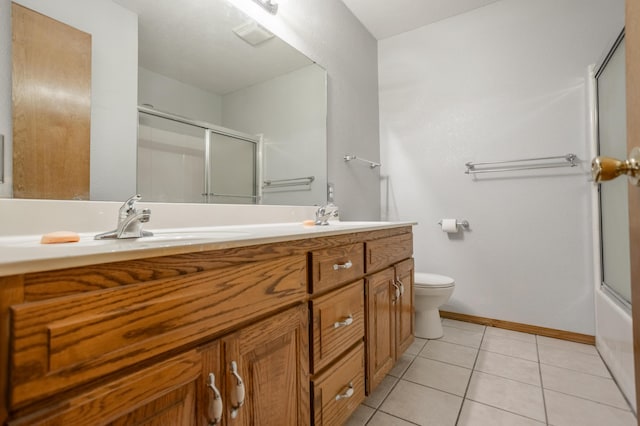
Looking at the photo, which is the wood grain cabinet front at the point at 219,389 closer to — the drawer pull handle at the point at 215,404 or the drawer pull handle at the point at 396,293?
the drawer pull handle at the point at 215,404

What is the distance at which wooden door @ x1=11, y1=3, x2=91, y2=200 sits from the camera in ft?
2.59

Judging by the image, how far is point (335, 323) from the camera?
1.02m

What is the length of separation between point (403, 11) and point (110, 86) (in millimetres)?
2175

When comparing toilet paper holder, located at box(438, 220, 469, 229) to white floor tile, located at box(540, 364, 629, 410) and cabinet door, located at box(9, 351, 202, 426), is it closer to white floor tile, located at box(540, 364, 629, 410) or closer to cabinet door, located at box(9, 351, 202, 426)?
white floor tile, located at box(540, 364, 629, 410)

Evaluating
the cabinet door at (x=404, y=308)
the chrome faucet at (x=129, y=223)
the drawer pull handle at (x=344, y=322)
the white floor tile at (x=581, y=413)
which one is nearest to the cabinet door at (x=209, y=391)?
the chrome faucet at (x=129, y=223)

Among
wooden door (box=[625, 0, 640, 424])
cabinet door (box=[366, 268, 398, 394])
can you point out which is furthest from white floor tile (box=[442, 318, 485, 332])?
wooden door (box=[625, 0, 640, 424])

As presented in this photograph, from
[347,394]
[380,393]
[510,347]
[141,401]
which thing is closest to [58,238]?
[141,401]

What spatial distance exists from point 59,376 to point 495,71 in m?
2.73

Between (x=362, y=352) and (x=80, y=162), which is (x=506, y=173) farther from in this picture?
(x=80, y=162)

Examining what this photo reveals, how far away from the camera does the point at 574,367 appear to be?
5.37 feet

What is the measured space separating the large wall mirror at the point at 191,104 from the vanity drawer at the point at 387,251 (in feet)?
1.91

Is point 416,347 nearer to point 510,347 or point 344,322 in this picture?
point 510,347

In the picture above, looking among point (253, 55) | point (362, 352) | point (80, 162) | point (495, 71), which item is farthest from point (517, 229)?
point (80, 162)

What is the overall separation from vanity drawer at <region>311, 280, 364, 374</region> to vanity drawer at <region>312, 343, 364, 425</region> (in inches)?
1.7
